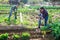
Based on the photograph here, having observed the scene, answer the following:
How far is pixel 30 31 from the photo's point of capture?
10602 mm

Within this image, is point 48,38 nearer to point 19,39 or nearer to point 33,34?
point 33,34

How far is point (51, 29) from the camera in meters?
10.1

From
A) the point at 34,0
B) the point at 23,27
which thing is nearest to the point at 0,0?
the point at 34,0

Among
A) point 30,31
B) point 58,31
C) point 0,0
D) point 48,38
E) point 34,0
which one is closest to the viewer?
point 58,31

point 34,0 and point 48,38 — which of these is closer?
point 48,38

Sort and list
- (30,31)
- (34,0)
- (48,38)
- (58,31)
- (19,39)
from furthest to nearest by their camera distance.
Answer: (34,0), (30,31), (48,38), (58,31), (19,39)

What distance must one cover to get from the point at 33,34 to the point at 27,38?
1.63 meters

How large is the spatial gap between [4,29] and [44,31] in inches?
82.1

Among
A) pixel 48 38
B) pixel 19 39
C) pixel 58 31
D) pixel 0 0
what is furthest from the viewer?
pixel 0 0

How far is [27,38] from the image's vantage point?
8.66 m

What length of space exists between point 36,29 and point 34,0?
58121 millimetres

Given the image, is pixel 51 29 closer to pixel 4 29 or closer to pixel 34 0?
pixel 4 29

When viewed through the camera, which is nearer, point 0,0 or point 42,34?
point 42,34

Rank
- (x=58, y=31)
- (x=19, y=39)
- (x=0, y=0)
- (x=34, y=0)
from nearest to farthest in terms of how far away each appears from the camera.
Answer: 1. (x=19, y=39)
2. (x=58, y=31)
3. (x=0, y=0)
4. (x=34, y=0)
